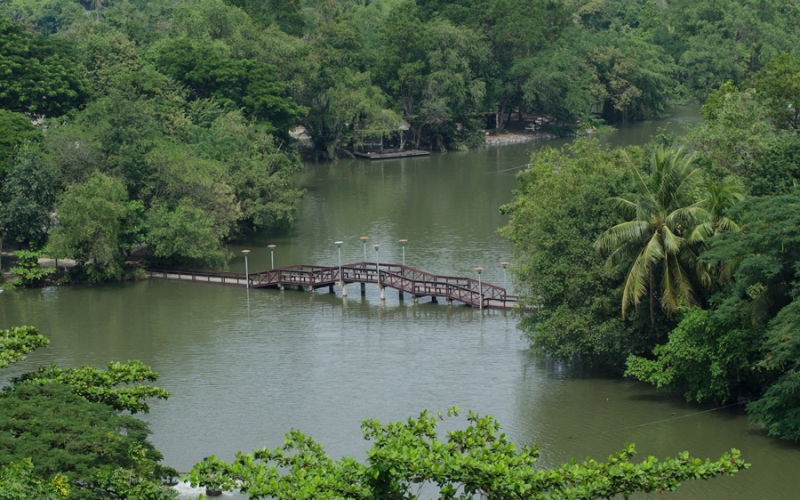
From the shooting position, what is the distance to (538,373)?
35344 millimetres

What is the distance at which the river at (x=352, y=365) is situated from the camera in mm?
30047

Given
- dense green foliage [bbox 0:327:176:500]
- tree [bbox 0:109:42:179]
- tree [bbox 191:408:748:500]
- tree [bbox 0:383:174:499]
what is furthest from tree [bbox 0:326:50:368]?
tree [bbox 0:109:42:179]

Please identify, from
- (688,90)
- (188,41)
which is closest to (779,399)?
(188,41)

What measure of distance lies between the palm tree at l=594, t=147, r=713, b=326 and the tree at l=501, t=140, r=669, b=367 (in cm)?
83

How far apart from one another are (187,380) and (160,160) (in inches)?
694

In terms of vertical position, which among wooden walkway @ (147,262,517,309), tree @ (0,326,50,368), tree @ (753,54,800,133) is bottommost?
wooden walkway @ (147,262,517,309)

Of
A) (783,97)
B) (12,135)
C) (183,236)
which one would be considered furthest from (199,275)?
(783,97)

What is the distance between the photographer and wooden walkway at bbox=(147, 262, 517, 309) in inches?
1688

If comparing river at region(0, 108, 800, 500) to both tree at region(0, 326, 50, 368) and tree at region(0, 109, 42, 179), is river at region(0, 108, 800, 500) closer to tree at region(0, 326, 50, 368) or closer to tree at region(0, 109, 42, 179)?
tree at region(0, 326, 50, 368)

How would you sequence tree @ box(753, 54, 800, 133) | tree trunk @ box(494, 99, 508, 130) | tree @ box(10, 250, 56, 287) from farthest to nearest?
tree trunk @ box(494, 99, 508, 130) < tree @ box(10, 250, 56, 287) < tree @ box(753, 54, 800, 133)

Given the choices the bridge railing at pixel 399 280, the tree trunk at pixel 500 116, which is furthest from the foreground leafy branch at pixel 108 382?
the tree trunk at pixel 500 116

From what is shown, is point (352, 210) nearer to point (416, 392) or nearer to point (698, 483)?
point (416, 392)

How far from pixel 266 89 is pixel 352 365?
37699 millimetres

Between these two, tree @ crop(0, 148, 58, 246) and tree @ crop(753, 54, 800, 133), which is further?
tree @ crop(0, 148, 58, 246)
